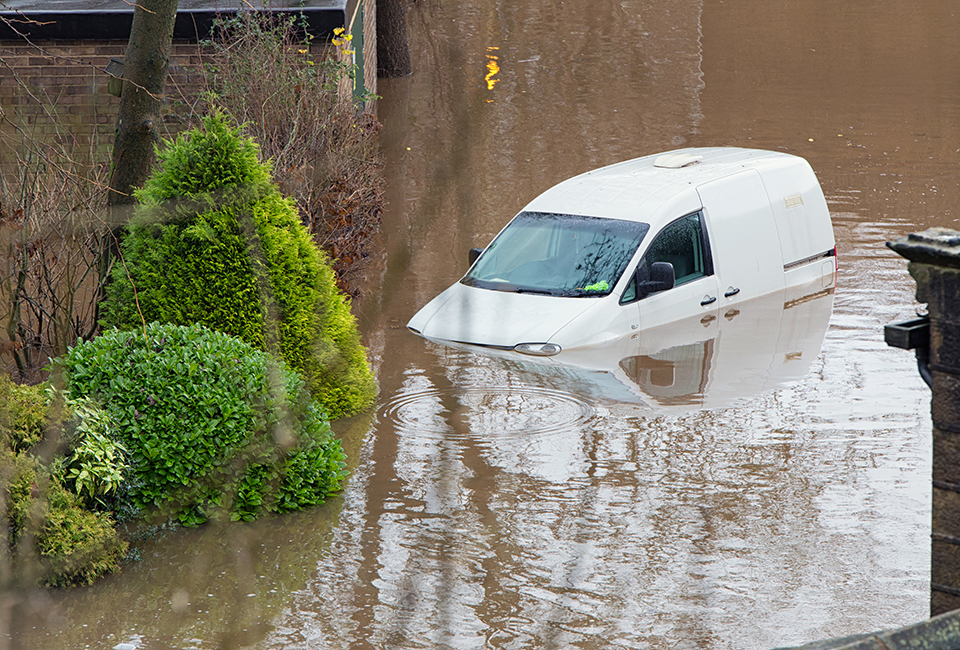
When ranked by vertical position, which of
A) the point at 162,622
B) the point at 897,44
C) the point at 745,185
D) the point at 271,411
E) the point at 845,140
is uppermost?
the point at 897,44

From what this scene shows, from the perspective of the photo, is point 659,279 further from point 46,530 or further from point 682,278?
point 46,530

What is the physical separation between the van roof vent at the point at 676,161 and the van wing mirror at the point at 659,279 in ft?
5.97

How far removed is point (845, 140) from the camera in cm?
1998

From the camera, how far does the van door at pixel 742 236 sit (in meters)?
11.1

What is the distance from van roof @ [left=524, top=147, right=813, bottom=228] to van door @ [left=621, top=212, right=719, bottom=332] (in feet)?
0.58

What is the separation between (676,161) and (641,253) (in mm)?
1899

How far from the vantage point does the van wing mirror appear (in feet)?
33.8

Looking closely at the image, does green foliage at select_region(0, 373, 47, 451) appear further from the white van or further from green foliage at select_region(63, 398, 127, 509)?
the white van

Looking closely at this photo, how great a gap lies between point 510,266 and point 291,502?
4061mm

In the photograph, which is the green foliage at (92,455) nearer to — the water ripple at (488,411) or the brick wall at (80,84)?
the water ripple at (488,411)

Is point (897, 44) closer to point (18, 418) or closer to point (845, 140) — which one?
point (845, 140)

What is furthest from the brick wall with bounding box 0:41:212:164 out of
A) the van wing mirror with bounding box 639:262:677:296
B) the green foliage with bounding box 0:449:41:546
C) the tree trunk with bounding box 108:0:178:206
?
the green foliage with bounding box 0:449:41:546

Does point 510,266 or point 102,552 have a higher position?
point 510,266

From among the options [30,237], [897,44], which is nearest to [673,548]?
[30,237]
